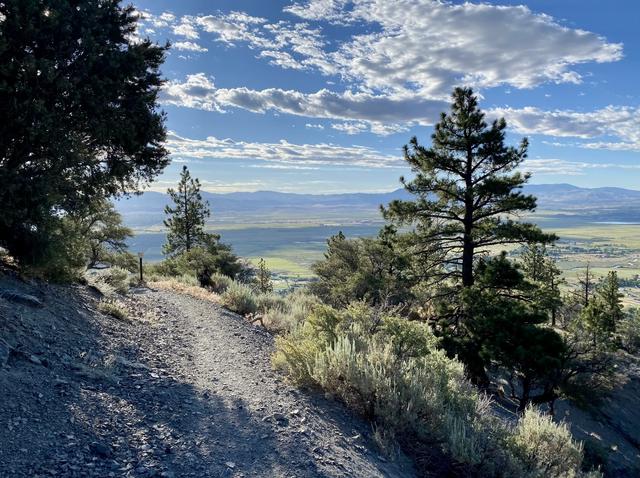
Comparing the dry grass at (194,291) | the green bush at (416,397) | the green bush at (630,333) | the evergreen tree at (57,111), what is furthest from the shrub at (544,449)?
the green bush at (630,333)

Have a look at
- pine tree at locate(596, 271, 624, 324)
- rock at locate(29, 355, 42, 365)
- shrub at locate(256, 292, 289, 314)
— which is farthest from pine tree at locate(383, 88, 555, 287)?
pine tree at locate(596, 271, 624, 324)

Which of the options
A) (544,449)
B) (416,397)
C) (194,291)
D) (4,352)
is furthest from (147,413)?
(194,291)

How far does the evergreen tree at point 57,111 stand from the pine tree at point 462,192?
37.1ft

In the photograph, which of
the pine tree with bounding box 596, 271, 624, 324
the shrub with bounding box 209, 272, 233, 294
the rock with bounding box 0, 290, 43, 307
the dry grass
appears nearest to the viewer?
the rock with bounding box 0, 290, 43, 307

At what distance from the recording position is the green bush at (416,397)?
16.4ft

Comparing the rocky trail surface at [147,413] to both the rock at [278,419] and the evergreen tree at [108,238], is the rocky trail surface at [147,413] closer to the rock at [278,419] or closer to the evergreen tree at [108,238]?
the rock at [278,419]

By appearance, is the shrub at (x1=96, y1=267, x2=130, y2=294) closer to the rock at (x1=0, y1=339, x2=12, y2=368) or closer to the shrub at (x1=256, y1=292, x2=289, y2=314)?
the shrub at (x1=256, y1=292, x2=289, y2=314)

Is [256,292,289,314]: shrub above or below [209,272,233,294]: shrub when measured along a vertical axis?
above

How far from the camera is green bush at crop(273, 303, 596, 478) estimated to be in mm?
5000

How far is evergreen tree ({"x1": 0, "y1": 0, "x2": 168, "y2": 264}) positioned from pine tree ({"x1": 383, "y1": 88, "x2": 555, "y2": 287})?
11.3 metres

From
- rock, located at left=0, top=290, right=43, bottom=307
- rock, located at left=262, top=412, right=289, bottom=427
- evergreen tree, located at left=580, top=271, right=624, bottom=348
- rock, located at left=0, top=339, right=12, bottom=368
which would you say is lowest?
evergreen tree, located at left=580, top=271, right=624, bottom=348

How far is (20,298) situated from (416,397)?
281 inches

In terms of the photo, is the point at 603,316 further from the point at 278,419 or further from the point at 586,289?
the point at 278,419

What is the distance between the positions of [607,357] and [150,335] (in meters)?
23.9
